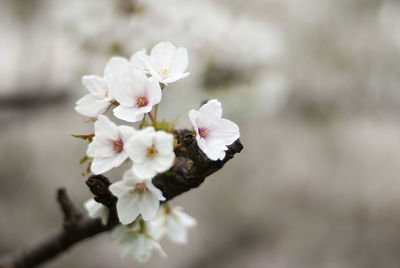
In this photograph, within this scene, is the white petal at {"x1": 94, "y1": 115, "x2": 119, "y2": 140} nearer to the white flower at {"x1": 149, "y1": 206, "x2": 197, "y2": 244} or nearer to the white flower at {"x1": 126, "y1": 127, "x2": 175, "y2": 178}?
the white flower at {"x1": 126, "y1": 127, "x2": 175, "y2": 178}

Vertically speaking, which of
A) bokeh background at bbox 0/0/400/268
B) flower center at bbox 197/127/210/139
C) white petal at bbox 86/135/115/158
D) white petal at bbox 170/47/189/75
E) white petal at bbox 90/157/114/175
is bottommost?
bokeh background at bbox 0/0/400/268

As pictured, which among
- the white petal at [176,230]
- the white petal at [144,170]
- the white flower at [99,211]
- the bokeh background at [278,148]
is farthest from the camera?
the bokeh background at [278,148]

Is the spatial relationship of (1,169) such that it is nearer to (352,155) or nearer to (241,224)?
(241,224)

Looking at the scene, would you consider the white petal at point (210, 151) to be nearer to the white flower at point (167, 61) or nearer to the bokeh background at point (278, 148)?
the white flower at point (167, 61)

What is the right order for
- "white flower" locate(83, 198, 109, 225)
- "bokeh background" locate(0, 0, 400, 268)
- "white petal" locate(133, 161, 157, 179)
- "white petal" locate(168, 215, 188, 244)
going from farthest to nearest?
1. "bokeh background" locate(0, 0, 400, 268)
2. "white petal" locate(168, 215, 188, 244)
3. "white flower" locate(83, 198, 109, 225)
4. "white petal" locate(133, 161, 157, 179)

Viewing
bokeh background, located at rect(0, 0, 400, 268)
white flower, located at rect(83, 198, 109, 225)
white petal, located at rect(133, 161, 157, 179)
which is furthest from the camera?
bokeh background, located at rect(0, 0, 400, 268)

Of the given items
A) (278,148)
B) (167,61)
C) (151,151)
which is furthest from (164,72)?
(278,148)

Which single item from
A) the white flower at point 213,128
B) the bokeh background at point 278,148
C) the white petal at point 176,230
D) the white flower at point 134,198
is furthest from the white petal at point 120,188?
the bokeh background at point 278,148

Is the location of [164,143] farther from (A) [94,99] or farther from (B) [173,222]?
(B) [173,222]

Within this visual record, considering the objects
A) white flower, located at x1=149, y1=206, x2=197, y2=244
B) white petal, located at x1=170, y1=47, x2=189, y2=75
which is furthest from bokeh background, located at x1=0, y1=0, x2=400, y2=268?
white petal, located at x1=170, y1=47, x2=189, y2=75
